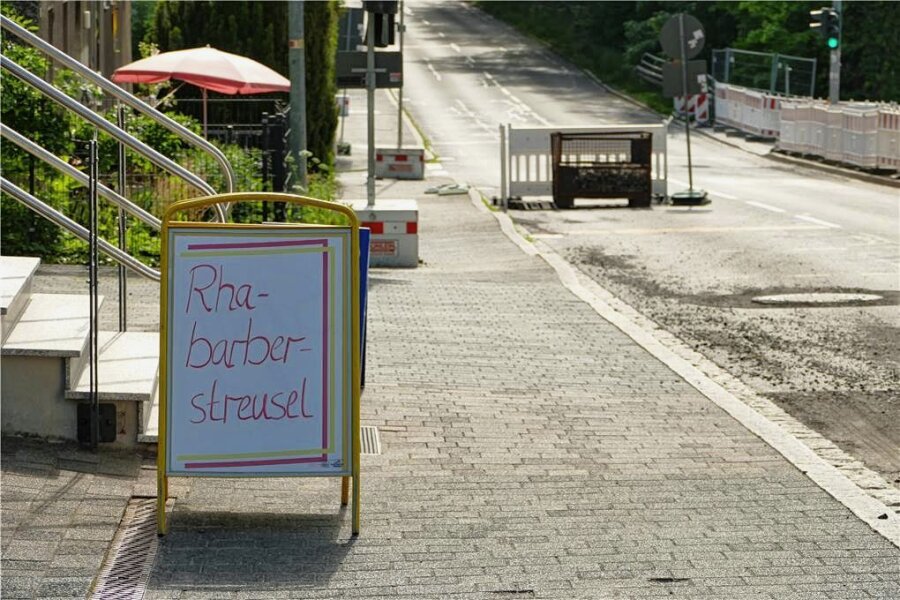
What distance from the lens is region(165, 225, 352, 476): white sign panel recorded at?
6742 mm

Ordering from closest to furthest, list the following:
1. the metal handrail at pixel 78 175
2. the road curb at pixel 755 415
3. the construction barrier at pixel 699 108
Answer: the road curb at pixel 755 415 → the metal handrail at pixel 78 175 → the construction barrier at pixel 699 108

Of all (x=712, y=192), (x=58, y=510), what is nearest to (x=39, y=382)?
(x=58, y=510)

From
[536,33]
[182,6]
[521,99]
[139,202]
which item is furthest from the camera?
[536,33]

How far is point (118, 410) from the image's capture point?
25.6ft

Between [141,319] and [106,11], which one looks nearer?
[141,319]

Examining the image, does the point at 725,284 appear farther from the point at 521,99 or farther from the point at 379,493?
the point at 521,99

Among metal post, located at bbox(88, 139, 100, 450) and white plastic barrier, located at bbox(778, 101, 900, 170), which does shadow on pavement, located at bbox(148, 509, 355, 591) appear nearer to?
metal post, located at bbox(88, 139, 100, 450)

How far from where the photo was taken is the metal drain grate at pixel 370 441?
8.24 metres

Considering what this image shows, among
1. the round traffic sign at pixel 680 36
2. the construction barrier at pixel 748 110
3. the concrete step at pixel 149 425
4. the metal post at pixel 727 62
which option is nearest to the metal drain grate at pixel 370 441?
the concrete step at pixel 149 425

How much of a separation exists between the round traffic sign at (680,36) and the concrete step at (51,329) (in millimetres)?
20375

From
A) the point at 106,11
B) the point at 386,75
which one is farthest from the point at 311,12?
the point at 386,75

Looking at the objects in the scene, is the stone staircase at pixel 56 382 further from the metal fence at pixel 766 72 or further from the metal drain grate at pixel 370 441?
the metal fence at pixel 766 72

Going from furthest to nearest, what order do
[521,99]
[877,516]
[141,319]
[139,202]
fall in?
[521,99] → [139,202] → [141,319] → [877,516]

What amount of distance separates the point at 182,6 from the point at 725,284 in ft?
49.3
